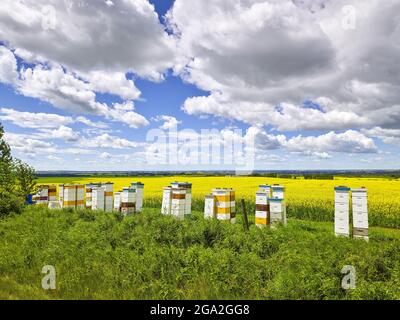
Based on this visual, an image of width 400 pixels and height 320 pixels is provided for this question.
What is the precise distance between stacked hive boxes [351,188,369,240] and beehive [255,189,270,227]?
3.09 m

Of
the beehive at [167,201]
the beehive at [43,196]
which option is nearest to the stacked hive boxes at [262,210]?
the beehive at [167,201]

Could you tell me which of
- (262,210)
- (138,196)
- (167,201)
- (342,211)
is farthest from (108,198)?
(342,211)

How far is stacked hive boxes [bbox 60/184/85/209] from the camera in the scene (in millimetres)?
17312

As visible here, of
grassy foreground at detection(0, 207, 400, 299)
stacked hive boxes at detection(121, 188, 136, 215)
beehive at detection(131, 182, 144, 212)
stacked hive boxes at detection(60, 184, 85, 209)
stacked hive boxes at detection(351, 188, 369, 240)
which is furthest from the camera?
stacked hive boxes at detection(60, 184, 85, 209)

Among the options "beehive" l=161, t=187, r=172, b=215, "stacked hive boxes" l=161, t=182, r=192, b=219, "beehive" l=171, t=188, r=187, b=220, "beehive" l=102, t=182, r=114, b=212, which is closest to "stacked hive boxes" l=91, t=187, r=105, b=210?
"beehive" l=102, t=182, r=114, b=212

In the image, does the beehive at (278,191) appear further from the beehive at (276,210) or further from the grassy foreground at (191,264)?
the grassy foreground at (191,264)

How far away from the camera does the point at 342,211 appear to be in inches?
435

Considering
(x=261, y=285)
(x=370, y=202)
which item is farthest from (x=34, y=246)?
(x=370, y=202)

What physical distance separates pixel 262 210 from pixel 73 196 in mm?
10556

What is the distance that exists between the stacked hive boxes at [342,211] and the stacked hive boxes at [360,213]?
246 millimetres

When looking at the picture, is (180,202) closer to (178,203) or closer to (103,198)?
(178,203)

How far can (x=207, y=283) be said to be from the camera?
642 cm

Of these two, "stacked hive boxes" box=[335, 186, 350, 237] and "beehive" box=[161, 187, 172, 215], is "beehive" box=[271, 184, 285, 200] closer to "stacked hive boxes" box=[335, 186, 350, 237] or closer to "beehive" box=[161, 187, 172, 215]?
"stacked hive boxes" box=[335, 186, 350, 237]
